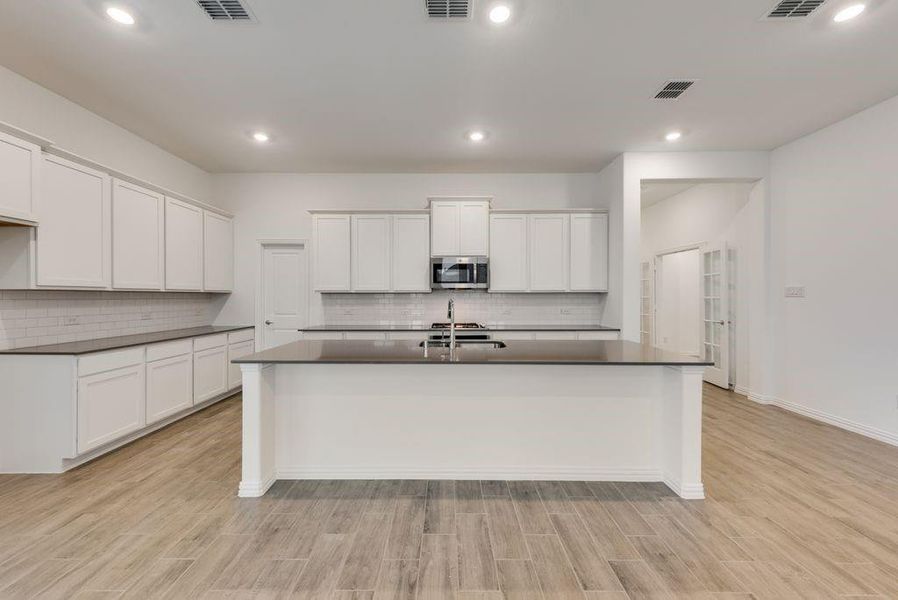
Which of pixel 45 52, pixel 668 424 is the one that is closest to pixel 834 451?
pixel 668 424

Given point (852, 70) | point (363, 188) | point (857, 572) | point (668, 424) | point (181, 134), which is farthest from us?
point (363, 188)

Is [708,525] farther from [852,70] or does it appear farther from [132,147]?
[132,147]

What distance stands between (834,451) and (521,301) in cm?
346

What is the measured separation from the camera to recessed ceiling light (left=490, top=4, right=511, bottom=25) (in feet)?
8.16

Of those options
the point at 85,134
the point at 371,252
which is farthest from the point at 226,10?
the point at 371,252

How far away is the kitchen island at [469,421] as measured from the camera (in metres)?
2.94

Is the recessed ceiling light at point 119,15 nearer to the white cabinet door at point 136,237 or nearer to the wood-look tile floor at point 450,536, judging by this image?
the white cabinet door at point 136,237

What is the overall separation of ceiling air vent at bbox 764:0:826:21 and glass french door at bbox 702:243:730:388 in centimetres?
387

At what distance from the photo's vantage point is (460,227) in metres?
5.40

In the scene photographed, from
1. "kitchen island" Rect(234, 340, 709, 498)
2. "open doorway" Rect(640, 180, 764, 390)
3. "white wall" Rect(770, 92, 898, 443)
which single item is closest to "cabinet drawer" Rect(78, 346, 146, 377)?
"kitchen island" Rect(234, 340, 709, 498)

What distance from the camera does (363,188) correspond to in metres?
5.86

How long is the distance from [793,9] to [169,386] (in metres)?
5.72

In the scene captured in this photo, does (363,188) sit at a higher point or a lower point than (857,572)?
higher

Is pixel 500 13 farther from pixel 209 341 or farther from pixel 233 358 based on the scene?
pixel 233 358
